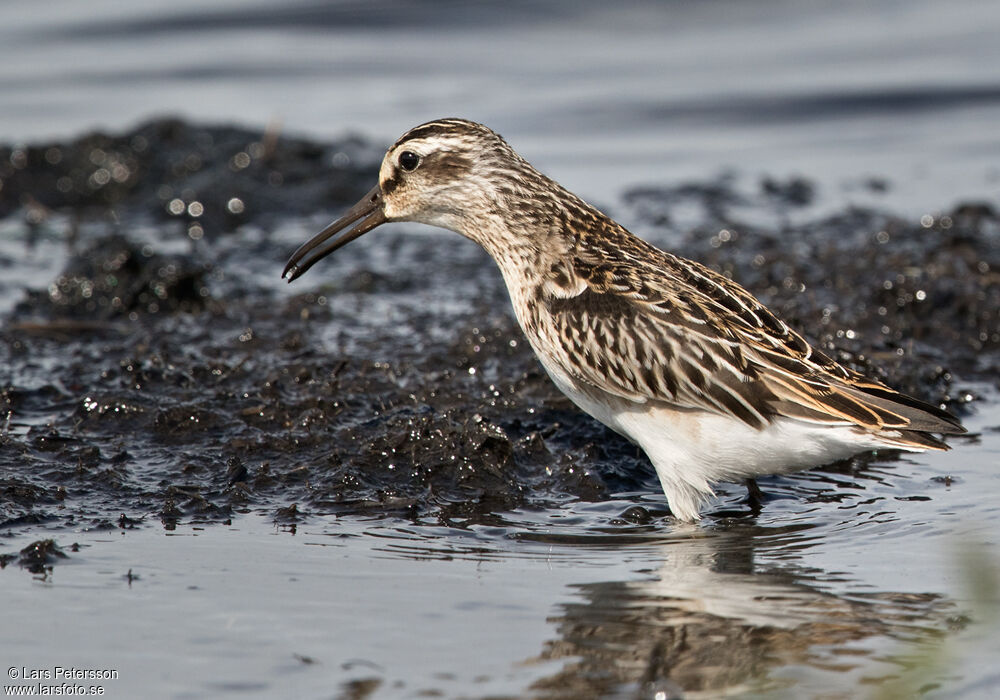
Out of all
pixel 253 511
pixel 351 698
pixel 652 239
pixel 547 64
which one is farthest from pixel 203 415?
pixel 547 64

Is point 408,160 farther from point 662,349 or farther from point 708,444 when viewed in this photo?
point 708,444

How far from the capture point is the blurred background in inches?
535

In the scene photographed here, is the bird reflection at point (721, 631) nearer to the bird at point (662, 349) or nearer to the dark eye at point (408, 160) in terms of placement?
the bird at point (662, 349)

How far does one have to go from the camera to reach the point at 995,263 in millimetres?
9992

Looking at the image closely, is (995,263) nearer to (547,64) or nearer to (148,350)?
(148,350)

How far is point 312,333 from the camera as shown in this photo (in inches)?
360

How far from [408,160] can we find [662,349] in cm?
186

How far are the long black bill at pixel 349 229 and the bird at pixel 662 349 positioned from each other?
1.06 ft

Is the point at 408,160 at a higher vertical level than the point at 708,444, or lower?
higher

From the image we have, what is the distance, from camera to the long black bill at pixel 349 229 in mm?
7703

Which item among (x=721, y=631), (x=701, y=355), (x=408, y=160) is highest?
(x=408, y=160)

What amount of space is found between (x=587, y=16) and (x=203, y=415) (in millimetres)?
10811

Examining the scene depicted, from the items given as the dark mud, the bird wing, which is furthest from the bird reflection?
the dark mud

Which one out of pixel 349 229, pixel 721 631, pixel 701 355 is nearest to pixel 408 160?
pixel 349 229
